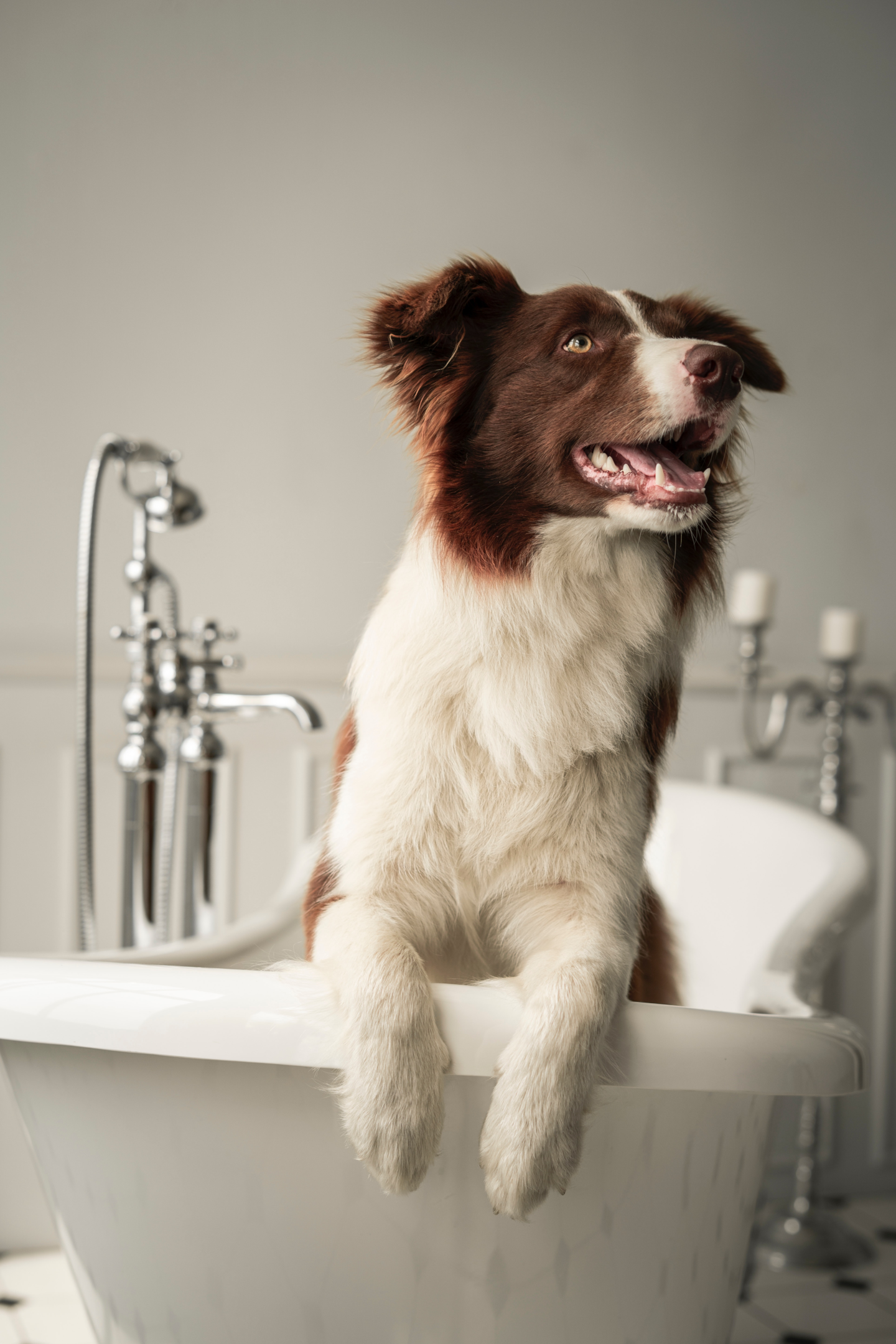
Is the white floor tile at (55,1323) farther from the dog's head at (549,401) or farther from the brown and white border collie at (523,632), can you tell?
the dog's head at (549,401)

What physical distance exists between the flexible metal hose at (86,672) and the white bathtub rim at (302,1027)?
758 millimetres

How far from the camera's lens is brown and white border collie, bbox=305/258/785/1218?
980mm

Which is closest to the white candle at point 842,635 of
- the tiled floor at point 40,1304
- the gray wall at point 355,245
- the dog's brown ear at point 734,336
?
the gray wall at point 355,245

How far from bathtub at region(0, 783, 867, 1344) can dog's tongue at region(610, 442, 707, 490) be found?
1.52 feet

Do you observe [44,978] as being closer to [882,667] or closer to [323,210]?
[323,210]

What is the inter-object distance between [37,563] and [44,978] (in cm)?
158

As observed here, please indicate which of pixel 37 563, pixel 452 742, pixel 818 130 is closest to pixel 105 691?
pixel 37 563

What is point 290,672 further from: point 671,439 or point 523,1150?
point 523,1150

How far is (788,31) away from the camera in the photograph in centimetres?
279

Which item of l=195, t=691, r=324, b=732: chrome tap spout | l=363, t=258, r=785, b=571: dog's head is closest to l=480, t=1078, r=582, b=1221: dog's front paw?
l=363, t=258, r=785, b=571: dog's head

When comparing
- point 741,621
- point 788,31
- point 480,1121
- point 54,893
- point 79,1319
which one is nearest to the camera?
point 480,1121

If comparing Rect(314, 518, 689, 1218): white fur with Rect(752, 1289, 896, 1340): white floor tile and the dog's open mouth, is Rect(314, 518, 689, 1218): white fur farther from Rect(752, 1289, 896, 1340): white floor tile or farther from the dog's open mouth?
Rect(752, 1289, 896, 1340): white floor tile

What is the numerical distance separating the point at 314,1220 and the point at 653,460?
0.74 meters

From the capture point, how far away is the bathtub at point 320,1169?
0.90m
